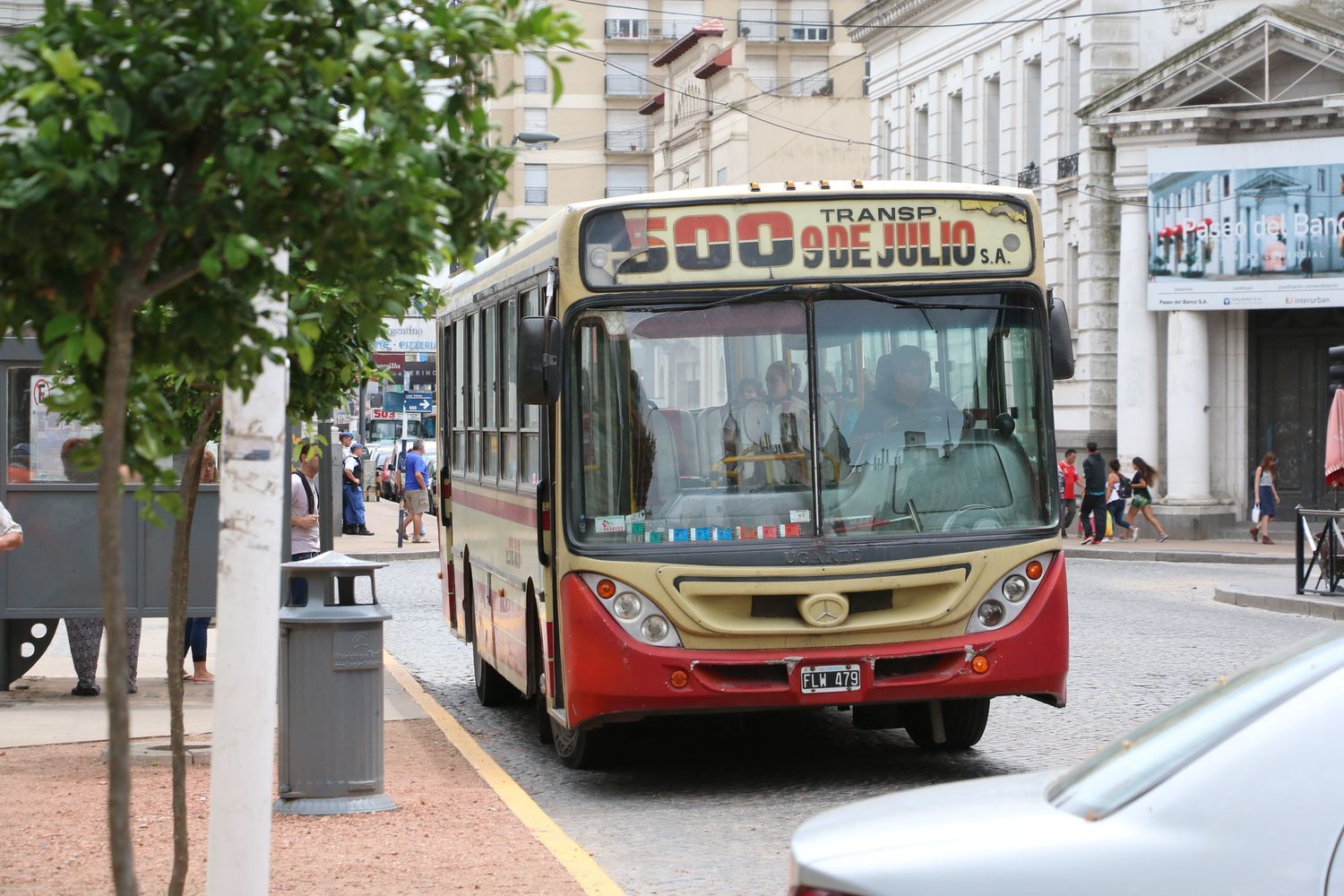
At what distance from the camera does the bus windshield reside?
943 cm

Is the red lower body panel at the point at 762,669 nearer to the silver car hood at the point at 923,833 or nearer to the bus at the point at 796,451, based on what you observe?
the bus at the point at 796,451

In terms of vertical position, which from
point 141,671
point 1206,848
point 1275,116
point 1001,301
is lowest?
point 141,671

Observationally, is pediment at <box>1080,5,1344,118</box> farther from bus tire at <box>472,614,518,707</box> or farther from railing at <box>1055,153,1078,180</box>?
bus tire at <box>472,614,518,707</box>

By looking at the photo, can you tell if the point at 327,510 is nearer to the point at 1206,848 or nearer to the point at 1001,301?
the point at 1001,301

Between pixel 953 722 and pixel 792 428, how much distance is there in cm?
204

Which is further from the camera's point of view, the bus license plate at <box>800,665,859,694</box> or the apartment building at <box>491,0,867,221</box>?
the apartment building at <box>491,0,867,221</box>

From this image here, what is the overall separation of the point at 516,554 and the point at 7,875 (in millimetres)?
3886

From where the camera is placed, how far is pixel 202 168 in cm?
430

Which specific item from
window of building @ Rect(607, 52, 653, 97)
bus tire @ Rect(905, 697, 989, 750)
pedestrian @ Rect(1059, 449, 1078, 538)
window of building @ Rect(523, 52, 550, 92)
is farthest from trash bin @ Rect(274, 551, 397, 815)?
window of building @ Rect(607, 52, 653, 97)

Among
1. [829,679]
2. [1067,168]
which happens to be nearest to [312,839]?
[829,679]

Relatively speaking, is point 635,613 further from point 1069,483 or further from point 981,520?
point 1069,483

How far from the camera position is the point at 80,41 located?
166 inches

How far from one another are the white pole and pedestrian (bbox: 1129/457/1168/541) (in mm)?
28863

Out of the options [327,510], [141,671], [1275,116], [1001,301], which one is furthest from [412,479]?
[1001,301]
